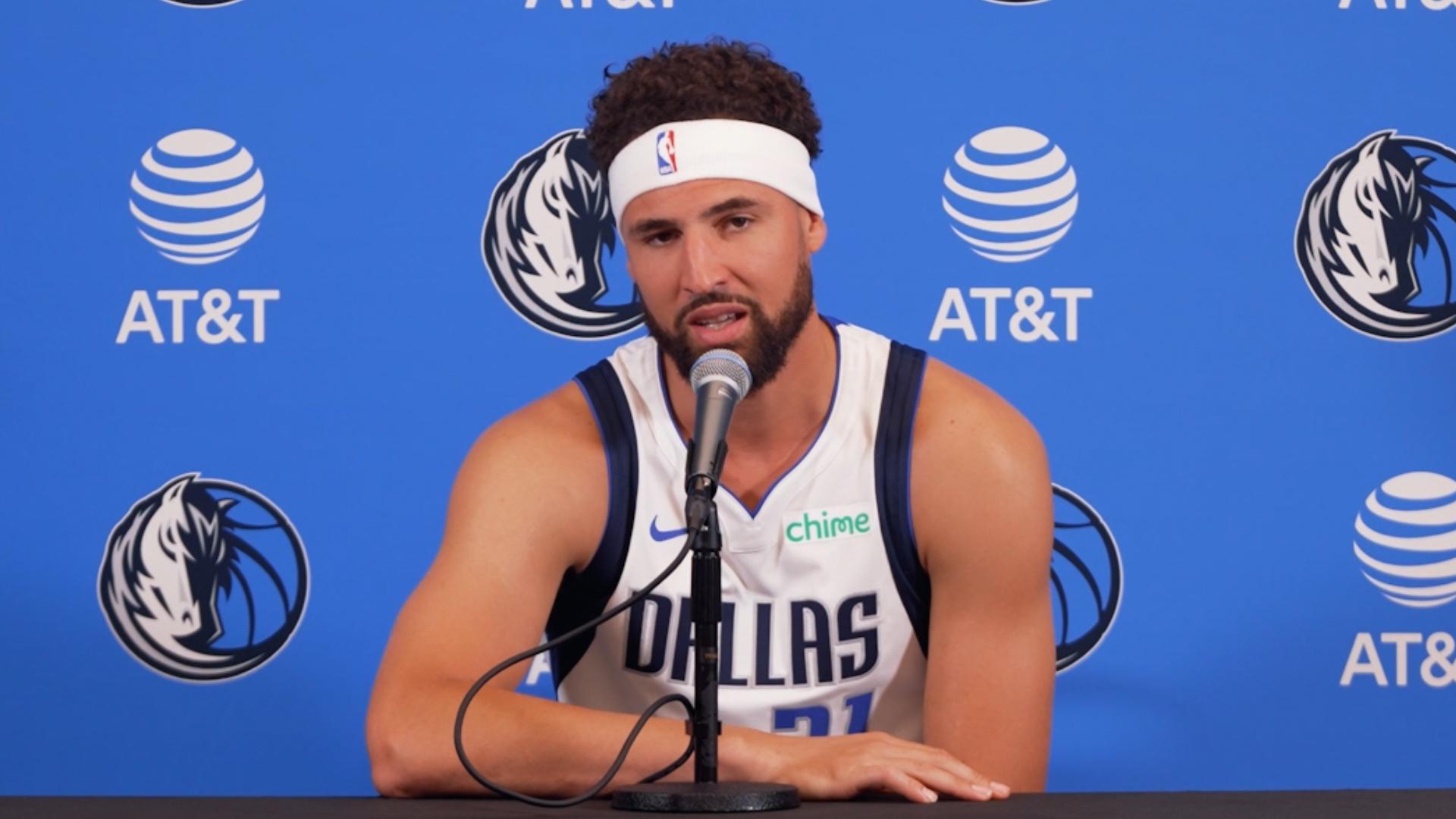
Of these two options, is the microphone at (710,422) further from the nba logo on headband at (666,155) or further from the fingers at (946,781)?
the nba logo on headband at (666,155)

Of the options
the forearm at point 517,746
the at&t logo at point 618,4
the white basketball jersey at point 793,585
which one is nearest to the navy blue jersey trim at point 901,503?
the white basketball jersey at point 793,585

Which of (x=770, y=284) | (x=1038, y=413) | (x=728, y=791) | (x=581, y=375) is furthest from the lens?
(x=1038, y=413)

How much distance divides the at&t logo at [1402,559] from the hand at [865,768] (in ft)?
3.76

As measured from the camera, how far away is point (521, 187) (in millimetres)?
2367

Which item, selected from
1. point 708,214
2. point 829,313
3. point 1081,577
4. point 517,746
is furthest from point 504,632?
point 1081,577

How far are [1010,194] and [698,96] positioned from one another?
64 cm

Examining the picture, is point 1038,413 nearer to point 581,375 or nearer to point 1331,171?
point 1331,171

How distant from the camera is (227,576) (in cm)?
236

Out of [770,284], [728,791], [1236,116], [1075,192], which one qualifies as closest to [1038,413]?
[1075,192]

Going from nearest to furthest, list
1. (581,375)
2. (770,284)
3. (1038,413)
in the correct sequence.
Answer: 1. (770,284)
2. (581,375)
3. (1038,413)

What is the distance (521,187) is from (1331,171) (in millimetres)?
1098

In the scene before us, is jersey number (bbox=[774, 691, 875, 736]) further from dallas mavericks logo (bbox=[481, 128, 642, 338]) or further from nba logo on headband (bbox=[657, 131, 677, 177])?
dallas mavericks logo (bbox=[481, 128, 642, 338])

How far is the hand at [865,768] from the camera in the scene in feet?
4.31

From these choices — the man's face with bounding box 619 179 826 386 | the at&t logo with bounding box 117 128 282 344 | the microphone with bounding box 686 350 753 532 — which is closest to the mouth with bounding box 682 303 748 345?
the man's face with bounding box 619 179 826 386
